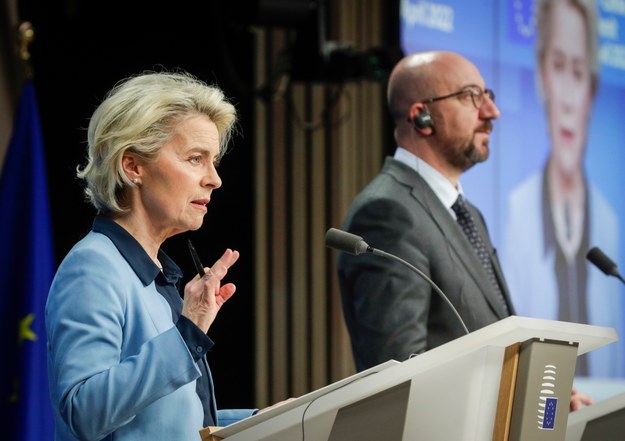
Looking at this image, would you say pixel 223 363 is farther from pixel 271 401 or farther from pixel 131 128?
pixel 131 128

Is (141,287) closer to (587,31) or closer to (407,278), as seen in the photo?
(407,278)

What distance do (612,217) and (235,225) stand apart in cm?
171

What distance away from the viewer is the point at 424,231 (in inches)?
113

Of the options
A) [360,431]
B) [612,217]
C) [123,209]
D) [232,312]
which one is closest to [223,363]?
[232,312]

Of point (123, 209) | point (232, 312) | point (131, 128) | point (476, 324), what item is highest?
point (131, 128)

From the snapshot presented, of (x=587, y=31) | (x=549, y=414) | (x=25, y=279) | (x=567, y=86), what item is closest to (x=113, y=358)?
(x=549, y=414)

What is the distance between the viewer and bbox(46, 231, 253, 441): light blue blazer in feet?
5.75

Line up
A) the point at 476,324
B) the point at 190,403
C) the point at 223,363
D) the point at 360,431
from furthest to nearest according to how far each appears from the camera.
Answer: the point at 223,363 < the point at 476,324 < the point at 190,403 < the point at 360,431

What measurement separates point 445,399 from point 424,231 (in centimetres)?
118

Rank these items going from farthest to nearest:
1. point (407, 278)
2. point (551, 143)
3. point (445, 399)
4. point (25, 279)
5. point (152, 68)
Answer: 1. point (551, 143)
2. point (152, 68)
3. point (25, 279)
4. point (407, 278)
5. point (445, 399)

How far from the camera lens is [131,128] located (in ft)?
6.49

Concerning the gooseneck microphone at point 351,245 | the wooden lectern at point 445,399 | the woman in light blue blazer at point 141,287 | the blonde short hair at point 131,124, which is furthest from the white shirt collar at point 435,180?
the wooden lectern at point 445,399

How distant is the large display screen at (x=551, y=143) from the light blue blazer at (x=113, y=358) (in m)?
2.56

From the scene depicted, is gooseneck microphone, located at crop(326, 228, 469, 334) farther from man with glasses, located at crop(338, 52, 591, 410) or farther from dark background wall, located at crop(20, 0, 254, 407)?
dark background wall, located at crop(20, 0, 254, 407)
